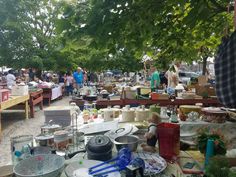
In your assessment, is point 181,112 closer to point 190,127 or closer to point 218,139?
point 190,127

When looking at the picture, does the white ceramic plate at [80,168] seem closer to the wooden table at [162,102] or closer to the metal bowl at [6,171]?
the metal bowl at [6,171]

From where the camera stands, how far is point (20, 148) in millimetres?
2363

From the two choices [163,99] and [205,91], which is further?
[205,91]

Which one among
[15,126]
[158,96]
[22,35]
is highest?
[22,35]

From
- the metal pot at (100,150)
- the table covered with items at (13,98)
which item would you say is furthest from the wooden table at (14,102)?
the metal pot at (100,150)

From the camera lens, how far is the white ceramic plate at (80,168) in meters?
1.83

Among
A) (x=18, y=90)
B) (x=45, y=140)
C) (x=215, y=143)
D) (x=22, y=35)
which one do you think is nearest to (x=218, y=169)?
(x=215, y=143)

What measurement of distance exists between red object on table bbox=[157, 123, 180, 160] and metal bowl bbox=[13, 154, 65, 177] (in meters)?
0.87

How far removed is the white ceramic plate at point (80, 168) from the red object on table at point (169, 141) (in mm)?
625

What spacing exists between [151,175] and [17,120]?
27.0 ft

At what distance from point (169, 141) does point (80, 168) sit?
0.82m

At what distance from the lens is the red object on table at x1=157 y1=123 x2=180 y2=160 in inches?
90.1

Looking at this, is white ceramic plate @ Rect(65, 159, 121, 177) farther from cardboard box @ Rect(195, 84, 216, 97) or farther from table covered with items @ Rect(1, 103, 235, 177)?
cardboard box @ Rect(195, 84, 216, 97)

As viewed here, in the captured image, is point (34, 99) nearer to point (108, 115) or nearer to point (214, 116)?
point (108, 115)
